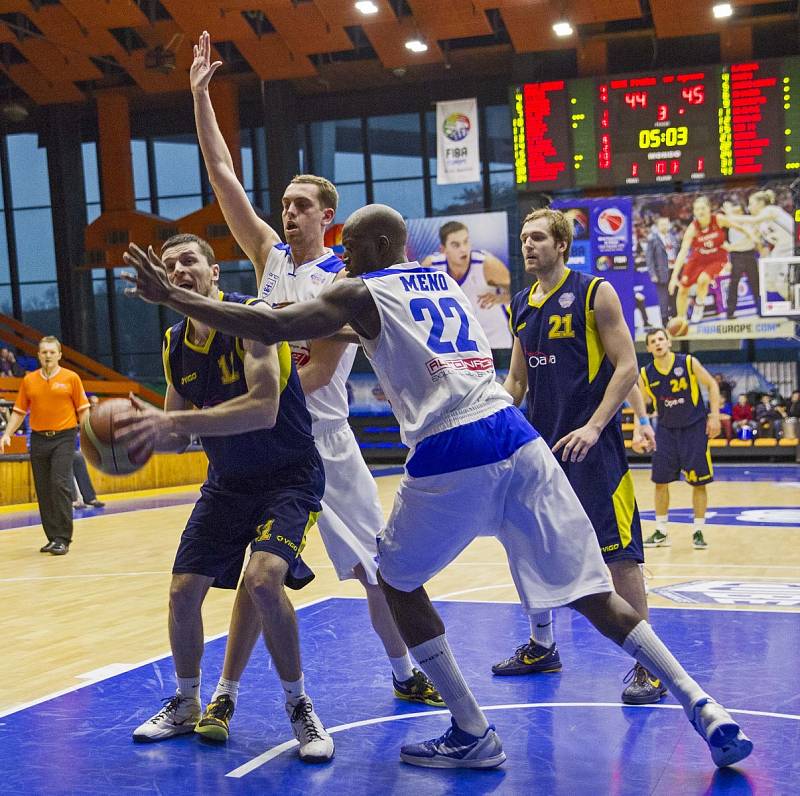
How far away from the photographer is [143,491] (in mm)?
16016

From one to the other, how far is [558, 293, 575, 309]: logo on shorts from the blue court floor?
5.24ft

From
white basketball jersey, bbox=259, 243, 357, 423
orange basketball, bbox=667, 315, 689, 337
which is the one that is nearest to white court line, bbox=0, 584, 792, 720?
white basketball jersey, bbox=259, 243, 357, 423

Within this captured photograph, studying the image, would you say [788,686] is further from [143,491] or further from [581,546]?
[143,491]

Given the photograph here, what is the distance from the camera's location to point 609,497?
13.8 feet

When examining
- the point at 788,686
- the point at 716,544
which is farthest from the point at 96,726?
the point at 716,544

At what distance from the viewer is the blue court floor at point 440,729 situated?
3.18 metres

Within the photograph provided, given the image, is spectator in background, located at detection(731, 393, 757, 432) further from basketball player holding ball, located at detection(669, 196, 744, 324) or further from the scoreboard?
the scoreboard

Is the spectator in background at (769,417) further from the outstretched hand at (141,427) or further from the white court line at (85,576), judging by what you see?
the outstretched hand at (141,427)

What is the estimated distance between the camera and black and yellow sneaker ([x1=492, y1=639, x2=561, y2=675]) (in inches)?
176

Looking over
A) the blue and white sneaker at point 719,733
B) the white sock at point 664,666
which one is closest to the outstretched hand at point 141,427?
the white sock at point 664,666

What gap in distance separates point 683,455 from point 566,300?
4.85 meters

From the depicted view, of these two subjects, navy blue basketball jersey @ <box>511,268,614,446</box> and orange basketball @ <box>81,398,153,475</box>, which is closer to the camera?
orange basketball @ <box>81,398,153,475</box>

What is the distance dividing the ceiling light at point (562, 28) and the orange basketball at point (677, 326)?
205 inches

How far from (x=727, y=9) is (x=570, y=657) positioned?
48.3 ft
